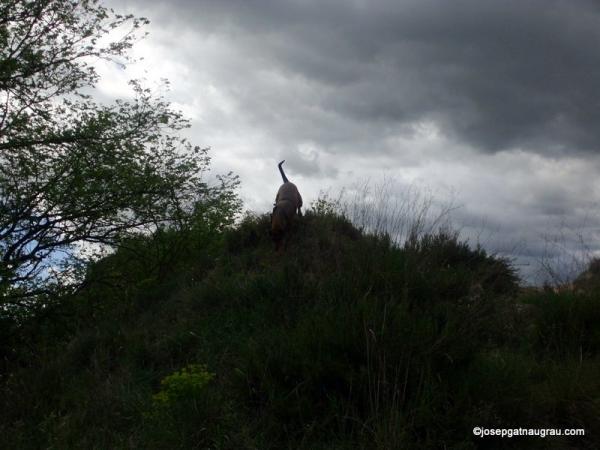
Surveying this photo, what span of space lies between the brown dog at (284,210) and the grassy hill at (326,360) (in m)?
0.30

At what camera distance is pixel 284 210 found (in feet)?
27.6

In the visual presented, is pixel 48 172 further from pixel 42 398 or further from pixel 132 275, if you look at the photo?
pixel 42 398

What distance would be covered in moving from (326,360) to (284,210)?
4.57 metres

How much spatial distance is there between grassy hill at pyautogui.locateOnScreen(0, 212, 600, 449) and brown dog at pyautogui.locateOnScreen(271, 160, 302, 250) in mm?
297

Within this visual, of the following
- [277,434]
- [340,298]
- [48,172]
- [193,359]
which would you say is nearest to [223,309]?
[193,359]

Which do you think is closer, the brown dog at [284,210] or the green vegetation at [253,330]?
the green vegetation at [253,330]

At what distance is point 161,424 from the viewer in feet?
13.6

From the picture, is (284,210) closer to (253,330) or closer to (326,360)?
(253,330)

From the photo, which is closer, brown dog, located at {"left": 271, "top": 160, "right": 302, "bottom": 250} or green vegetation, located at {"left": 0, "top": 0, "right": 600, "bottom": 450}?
green vegetation, located at {"left": 0, "top": 0, "right": 600, "bottom": 450}

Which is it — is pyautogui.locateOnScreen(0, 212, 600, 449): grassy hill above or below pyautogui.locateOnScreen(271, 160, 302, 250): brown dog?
below

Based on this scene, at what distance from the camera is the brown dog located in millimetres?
8180

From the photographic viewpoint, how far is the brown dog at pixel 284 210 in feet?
26.8

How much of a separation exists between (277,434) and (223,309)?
2.69 m

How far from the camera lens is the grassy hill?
3.76m
